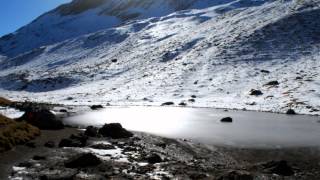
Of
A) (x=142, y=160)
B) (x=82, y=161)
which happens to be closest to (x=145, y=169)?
(x=142, y=160)

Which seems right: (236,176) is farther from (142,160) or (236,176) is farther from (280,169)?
(142,160)

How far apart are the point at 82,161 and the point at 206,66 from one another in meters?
73.5

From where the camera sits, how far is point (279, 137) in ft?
109

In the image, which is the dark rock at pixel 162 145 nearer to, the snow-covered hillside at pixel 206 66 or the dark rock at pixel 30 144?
the dark rock at pixel 30 144

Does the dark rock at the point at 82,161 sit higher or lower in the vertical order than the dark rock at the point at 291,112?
lower

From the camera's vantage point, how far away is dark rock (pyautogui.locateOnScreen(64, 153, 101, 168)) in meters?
→ 22.0

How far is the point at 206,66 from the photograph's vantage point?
9400cm

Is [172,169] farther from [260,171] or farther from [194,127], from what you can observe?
[194,127]

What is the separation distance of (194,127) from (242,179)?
20.2 metres

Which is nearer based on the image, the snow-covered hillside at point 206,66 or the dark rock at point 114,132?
the dark rock at point 114,132

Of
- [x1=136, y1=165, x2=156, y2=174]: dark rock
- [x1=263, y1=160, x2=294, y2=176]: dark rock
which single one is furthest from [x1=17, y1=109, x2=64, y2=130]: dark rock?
[x1=263, y1=160, x2=294, y2=176]: dark rock

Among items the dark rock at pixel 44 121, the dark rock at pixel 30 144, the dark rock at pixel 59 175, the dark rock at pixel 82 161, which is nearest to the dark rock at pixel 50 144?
the dark rock at pixel 30 144

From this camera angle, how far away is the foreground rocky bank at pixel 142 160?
2080 cm

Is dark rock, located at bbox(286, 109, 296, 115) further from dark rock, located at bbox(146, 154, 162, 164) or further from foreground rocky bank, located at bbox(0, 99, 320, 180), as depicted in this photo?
dark rock, located at bbox(146, 154, 162, 164)
